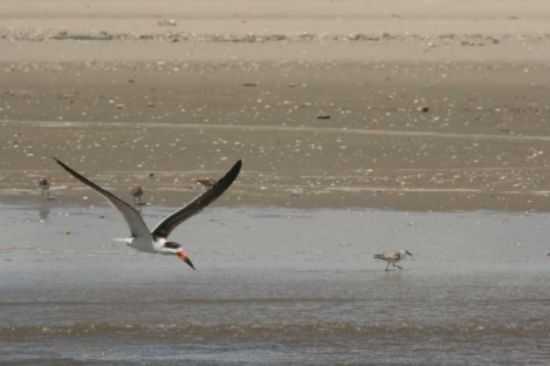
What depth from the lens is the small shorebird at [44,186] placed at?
1445 centimetres

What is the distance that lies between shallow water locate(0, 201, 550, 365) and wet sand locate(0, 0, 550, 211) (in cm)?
93

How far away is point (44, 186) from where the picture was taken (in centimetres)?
1450

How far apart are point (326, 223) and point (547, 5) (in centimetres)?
1461

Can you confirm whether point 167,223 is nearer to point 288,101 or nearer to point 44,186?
point 44,186

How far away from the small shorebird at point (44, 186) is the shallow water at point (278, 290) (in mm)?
188

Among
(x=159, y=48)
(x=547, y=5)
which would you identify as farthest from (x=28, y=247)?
(x=547, y=5)

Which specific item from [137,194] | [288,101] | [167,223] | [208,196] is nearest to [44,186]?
[137,194]

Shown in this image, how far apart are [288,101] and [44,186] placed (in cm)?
534

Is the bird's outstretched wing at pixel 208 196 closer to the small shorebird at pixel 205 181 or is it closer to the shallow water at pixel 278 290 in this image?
the shallow water at pixel 278 290

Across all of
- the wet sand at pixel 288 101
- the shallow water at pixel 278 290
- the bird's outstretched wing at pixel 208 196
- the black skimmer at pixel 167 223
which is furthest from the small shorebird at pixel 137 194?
the bird's outstretched wing at pixel 208 196

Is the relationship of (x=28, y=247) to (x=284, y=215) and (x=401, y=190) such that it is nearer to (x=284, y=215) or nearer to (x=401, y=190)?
(x=284, y=215)

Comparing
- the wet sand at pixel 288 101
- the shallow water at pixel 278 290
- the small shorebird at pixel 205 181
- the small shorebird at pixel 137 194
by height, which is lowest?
the shallow water at pixel 278 290

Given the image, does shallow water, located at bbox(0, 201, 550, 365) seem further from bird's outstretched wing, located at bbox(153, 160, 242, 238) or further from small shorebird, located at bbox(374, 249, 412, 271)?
bird's outstretched wing, located at bbox(153, 160, 242, 238)

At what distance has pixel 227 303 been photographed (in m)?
11.4
